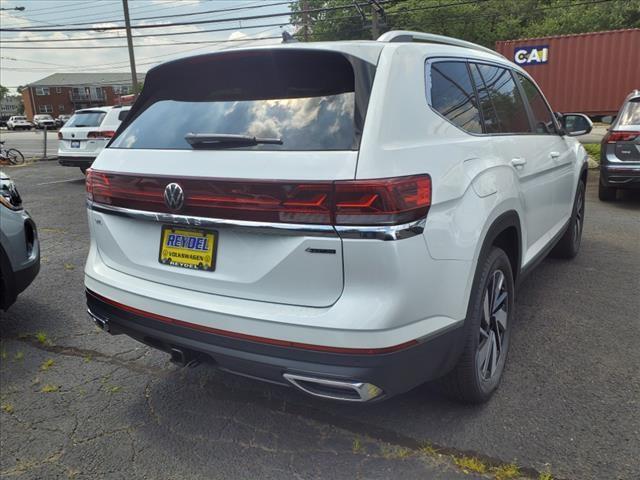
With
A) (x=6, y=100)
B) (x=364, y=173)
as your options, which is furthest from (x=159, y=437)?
(x=6, y=100)

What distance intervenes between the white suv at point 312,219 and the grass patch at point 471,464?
13.6 inches

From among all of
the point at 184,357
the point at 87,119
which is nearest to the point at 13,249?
the point at 184,357

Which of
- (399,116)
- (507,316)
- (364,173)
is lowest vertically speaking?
(507,316)

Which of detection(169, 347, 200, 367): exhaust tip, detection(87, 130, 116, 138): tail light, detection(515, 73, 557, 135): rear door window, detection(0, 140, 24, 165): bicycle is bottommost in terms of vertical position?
detection(0, 140, 24, 165): bicycle

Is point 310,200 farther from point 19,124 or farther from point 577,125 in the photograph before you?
point 19,124

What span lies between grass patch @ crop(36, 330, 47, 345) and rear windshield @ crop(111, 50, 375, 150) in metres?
1.79

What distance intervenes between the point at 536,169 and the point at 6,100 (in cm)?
14950

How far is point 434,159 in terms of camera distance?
224cm

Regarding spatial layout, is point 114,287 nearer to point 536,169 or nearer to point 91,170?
point 91,170

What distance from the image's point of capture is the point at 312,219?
2.03 meters

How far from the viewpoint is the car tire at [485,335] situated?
Result: 250 centimetres

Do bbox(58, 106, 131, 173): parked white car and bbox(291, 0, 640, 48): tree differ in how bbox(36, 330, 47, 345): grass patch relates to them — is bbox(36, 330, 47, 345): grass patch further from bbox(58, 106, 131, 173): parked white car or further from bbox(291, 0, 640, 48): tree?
bbox(291, 0, 640, 48): tree

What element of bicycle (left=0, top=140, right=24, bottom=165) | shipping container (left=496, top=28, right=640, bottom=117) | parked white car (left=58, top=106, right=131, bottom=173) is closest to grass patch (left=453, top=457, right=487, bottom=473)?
parked white car (left=58, top=106, right=131, bottom=173)

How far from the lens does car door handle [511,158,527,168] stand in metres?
3.07
